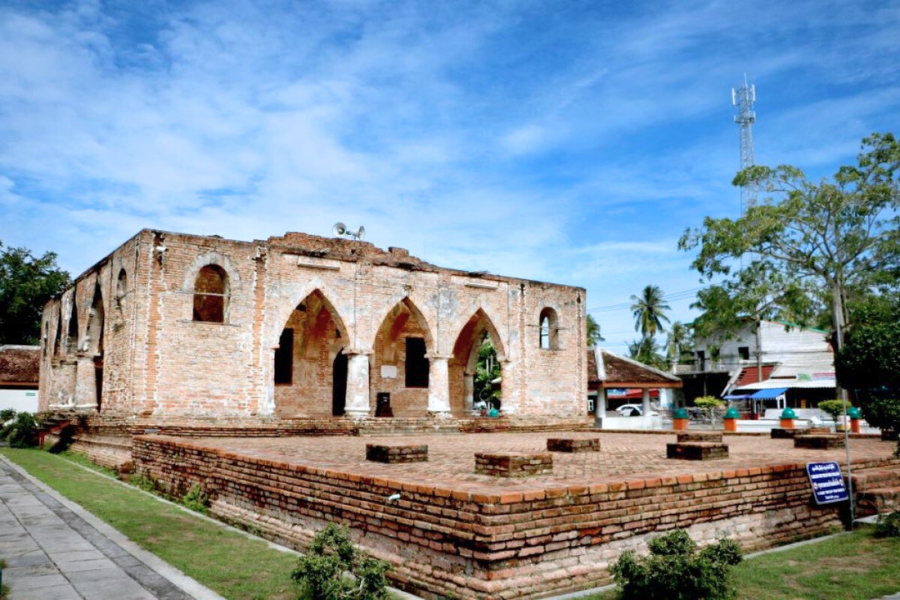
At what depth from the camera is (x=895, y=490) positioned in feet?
30.6

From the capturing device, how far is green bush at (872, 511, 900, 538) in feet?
26.4

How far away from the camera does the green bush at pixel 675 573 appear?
564 cm

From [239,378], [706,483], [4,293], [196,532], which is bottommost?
[196,532]

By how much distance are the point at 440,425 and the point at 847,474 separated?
12.9 metres

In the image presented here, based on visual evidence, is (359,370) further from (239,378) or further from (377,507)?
(377,507)

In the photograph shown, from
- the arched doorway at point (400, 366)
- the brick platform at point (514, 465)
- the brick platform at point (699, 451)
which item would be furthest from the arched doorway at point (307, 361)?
the brick platform at point (514, 465)

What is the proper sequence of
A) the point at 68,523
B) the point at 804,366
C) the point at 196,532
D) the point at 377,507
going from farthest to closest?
1. the point at 804,366
2. the point at 68,523
3. the point at 196,532
4. the point at 377,507

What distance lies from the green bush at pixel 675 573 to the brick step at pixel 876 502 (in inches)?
162

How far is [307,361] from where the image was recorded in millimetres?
25312

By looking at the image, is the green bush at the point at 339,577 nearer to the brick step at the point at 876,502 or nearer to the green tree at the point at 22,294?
the brick step at the point at 876,502

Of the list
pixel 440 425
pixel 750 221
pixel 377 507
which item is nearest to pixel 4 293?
pixel 440 425

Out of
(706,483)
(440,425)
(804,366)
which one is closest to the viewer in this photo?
(706,483)

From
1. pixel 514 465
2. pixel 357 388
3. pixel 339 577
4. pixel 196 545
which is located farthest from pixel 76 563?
pixel 357 388

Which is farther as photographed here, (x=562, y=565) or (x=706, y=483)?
(x=706, y=483)
